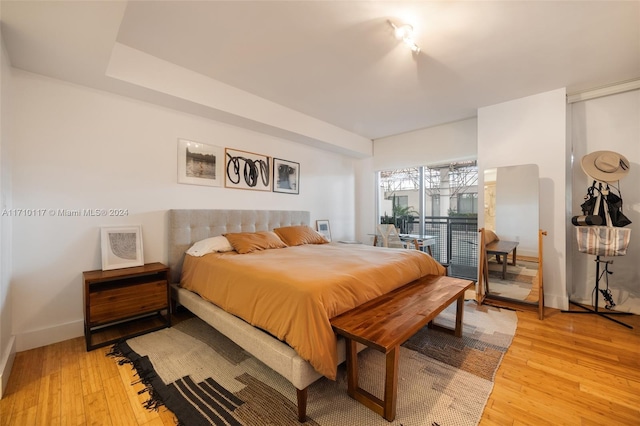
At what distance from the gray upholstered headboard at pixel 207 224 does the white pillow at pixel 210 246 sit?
0.15 meters

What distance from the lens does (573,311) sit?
2.92 m

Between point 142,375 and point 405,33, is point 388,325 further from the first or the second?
point 405,33

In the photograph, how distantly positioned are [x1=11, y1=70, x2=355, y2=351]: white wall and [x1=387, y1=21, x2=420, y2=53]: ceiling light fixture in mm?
2344

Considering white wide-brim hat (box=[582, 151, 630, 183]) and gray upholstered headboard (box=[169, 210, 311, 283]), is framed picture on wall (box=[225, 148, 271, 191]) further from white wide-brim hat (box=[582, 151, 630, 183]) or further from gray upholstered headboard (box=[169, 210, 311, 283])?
white wide-brim hat (box=[582, 151, 630, 183])

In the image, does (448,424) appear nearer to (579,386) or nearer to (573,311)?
(579,386)

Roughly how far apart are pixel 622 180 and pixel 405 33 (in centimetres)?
310

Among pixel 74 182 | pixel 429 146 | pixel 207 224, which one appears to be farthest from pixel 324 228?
pixel 74 182

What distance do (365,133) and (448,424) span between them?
428cm

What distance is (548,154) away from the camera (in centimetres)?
309

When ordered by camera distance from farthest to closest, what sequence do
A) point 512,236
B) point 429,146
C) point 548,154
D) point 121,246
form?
point 429,146
point 512,236
point 548,154
point 121,246

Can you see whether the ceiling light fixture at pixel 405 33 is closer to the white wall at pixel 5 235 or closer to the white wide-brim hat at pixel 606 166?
the white wide-brim hat at pixel 606 166

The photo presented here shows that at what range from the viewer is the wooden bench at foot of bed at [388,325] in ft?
4.55

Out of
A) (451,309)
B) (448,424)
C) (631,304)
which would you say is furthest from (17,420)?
(631,304)

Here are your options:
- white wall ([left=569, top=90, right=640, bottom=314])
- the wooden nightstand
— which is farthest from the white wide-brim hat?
the wooden nightstand
